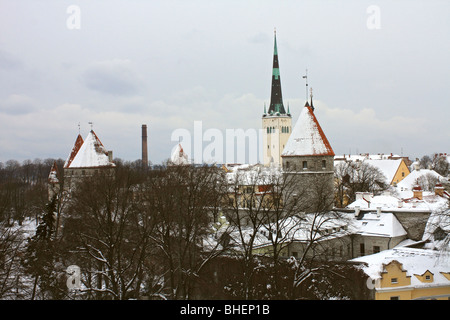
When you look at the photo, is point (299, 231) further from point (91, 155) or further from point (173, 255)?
point (91, 155)

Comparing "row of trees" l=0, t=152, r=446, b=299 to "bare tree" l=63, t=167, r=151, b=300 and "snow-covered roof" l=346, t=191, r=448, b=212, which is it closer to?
"bare tree" l=63, t=167, r=151, b=300

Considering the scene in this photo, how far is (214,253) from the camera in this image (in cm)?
1638

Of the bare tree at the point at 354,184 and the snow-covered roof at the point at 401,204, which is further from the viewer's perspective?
the bare tree at the point at 354,184

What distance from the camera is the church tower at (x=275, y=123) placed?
8220cm

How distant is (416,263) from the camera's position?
734 inches

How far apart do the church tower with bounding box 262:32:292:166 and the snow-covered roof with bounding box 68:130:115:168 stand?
48.2 m

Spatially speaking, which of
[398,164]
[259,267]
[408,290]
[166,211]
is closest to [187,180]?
[166,211]

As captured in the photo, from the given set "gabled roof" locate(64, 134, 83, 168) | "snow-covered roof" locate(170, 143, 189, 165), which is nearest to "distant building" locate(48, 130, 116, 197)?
"gabled roof" locate(64, 134, 83, 168)

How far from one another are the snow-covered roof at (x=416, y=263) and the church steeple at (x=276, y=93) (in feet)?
211

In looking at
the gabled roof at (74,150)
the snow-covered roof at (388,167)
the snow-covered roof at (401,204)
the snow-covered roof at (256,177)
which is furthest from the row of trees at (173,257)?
the snow-covered roof at (388,167)

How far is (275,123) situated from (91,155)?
166 feet

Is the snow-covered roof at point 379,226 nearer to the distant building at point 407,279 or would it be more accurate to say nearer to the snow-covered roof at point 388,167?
the distant building at point 407,279
